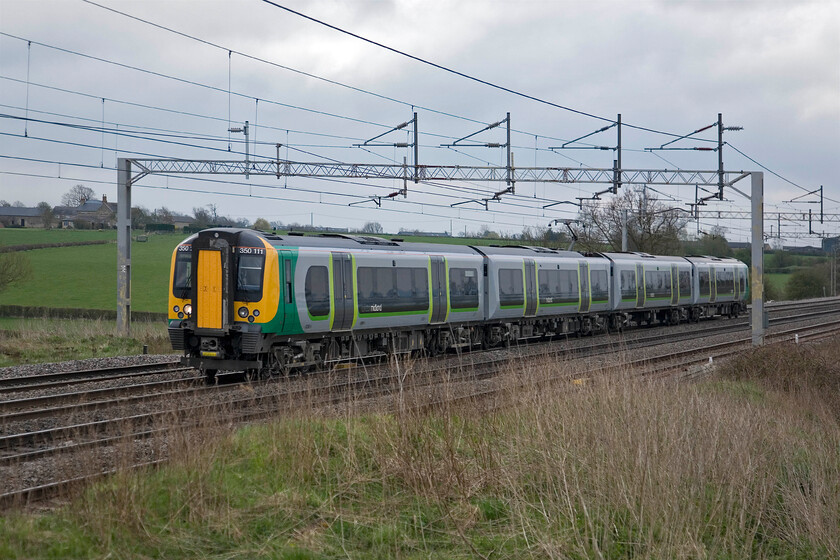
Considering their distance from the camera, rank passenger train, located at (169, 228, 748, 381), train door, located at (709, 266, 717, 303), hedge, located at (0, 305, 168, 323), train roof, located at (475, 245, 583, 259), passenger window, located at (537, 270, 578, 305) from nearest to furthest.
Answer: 1. passenger train, located at (169, 228, 748, 381)
2. train roof, located at (475, 245, 583, 259)
3. passenger window, located at (537, 270, 578, 305)
4. train door, located at (709, 266, 717, 303)
5. hedge, located at (0, 305, 168, 323)

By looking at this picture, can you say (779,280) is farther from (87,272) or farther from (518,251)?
(87,272)

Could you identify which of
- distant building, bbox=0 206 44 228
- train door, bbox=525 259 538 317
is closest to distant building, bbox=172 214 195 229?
distant building, bbox=0 206 44 228

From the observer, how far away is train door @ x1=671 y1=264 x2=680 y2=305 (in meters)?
34.9

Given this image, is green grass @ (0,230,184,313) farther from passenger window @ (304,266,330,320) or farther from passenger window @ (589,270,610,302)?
passenger window @ (304,266,330,320)

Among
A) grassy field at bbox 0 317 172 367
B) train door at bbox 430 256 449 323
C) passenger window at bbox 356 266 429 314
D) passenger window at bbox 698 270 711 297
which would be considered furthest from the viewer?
passenger window at bbox 698 270 711 297

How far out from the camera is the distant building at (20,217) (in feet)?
257

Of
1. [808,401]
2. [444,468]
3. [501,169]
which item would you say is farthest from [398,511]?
[501,169]

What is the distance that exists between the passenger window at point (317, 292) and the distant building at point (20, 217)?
68468mm

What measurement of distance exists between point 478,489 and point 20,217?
83666 mm

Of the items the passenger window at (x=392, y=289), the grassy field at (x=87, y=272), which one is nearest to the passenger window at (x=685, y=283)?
the grassy field at (x=87, y=272)

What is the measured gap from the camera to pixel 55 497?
271 inches

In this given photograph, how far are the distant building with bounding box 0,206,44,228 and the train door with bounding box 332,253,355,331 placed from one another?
68.1m

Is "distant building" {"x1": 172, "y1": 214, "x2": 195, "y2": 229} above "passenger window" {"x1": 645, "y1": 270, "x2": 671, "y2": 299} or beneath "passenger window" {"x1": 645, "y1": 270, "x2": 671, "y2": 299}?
above

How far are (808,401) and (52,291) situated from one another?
44.5m
